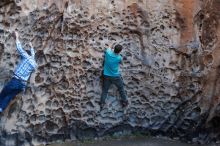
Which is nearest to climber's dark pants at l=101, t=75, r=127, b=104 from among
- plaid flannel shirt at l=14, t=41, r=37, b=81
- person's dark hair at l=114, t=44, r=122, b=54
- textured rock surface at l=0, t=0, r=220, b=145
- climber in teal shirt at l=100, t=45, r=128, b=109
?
climber in teal shirt at l=100, t=45, r=128, b=109

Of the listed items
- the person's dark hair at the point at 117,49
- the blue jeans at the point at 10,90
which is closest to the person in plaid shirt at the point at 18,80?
the blue jeans at the point at 10,90

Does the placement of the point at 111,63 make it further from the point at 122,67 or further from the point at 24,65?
the point at 24,65

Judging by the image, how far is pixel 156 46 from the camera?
8.40m

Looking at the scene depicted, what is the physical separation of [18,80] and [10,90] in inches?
6.5

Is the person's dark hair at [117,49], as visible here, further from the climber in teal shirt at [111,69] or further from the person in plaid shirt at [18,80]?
the person in plaid shirt at [18,80]

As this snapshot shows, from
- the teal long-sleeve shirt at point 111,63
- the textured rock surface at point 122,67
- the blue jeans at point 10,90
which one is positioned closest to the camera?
the blue jeans at point 10,90

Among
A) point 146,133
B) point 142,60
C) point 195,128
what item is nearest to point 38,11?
point 142,60

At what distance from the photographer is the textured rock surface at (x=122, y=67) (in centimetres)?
733

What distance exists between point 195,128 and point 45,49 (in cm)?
280

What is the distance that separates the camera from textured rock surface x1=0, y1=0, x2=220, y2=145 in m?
7.33

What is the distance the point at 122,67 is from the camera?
27.0 ft

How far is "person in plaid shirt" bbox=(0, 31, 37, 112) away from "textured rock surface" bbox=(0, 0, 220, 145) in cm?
13

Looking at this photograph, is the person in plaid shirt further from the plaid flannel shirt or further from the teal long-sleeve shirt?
the teal long-sleeve shirt

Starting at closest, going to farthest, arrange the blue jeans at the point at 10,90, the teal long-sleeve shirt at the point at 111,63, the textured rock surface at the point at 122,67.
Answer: the blue jeans at the point at 10,90, the textured rock surface at the point at 122,67, the teal long-sleeve shirt at the point at 111,63
